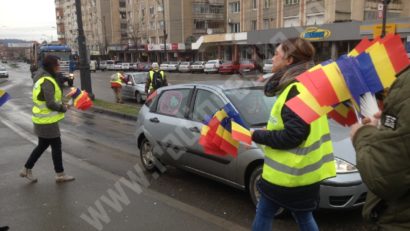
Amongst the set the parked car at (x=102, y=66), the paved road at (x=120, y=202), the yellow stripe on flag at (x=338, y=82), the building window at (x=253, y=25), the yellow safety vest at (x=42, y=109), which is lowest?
the parked car at (x=102, y=66)

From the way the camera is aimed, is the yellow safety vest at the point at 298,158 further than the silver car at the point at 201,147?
No

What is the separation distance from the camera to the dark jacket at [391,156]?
61.6 inches

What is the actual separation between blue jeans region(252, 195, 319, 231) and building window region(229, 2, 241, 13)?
2199 inches

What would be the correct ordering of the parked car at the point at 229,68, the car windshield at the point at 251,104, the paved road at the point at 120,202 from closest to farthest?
1. the paved road at the point at 120,202
2. the car windshield at the point at 251,104
3. the parked car at the point at 229,68

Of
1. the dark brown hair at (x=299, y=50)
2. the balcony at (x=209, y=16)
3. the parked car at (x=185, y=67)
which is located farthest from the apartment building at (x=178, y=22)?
the dark brown hair at (x=299, y=50)

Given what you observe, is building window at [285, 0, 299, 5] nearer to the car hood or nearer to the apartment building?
the apartment building

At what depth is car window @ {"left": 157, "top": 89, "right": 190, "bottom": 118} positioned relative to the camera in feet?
18.6

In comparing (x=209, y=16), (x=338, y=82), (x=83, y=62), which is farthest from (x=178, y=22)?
(x=338, y=82)

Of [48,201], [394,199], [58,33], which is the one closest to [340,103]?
[394,199]

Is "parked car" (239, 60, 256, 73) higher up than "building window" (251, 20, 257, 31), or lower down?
lower down

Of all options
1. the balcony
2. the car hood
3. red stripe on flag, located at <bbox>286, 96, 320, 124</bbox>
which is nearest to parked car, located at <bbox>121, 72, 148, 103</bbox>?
the car hood

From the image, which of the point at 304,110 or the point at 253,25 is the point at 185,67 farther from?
the point at 304,110

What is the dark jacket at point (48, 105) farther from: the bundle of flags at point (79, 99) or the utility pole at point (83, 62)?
the utility pole at point (83, 62)

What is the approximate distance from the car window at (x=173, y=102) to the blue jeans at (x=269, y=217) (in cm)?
276
